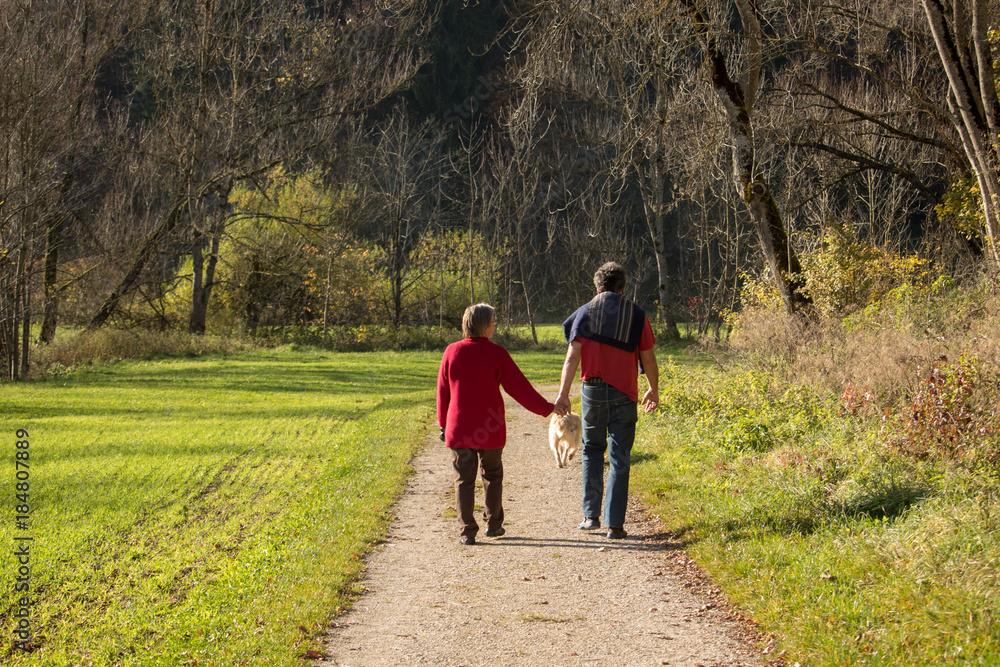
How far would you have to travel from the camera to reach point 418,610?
17.4ft

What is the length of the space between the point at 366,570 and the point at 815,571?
3.02 metres

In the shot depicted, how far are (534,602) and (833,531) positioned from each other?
228 cm

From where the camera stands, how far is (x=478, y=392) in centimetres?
677

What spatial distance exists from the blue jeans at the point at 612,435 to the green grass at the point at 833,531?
58 centimetres

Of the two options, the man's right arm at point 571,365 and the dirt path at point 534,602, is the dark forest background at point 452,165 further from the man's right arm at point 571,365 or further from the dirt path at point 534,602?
the dirt path at point 534,602

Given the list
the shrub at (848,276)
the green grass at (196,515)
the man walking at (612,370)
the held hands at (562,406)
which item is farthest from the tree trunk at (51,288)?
the man walking at (612,370)

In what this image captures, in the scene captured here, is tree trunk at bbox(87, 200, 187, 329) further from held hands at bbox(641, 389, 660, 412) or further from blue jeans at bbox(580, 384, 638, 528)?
held hands at bbox(641, 389, 660, 412)

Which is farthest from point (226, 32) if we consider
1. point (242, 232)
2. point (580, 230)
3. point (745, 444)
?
point (745, 444)

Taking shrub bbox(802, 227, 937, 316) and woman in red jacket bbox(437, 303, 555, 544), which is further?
shrub bbox(802, 227, 937, 316)

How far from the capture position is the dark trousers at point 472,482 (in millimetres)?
6762

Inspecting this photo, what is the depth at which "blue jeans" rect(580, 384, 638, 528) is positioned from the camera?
22.1 feet

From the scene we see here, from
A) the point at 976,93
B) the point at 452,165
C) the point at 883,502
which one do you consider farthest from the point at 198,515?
the point at 452,165

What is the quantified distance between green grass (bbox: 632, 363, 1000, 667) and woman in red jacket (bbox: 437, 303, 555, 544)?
1.65 meters

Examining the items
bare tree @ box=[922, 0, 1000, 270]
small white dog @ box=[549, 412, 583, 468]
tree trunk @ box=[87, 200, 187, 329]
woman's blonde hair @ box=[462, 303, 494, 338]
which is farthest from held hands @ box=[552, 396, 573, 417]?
tree trunk @ box=[87, 200, 187, 329]
